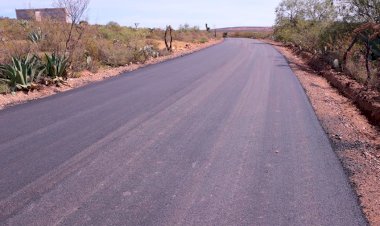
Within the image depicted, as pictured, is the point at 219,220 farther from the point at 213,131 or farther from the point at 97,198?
the point at 213,131

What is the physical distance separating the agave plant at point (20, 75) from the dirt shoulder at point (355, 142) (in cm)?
858

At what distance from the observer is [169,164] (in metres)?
6.53

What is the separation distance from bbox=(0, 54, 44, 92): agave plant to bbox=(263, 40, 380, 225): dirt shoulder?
8582mm

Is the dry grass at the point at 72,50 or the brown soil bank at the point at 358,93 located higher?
the dry grass at the point at 72,50

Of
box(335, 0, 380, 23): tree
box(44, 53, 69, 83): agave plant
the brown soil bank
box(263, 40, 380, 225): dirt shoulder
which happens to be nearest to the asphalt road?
box(263, 40, 380, 225): dirt shoulder

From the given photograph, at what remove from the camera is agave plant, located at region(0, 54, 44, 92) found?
1341 centimetres

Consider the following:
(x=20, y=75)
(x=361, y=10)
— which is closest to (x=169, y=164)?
(x=20, y=75)

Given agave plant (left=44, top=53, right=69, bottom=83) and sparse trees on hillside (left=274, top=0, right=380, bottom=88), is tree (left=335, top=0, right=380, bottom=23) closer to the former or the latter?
sparse trees on hillside (left=274, top=0, right=380, bottom=88)

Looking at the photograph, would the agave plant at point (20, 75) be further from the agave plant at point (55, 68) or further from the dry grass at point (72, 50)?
the dry grass at point (72, 50)

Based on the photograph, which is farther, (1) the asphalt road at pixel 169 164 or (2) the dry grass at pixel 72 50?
(2) the dry grass at pixel 72 50

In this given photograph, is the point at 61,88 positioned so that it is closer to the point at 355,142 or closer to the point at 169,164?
the point at 169,164

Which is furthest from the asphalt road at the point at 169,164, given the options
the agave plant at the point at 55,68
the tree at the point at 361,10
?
the tree at the point at 361,10

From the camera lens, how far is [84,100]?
38.6 ft

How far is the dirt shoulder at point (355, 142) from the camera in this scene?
5613 mm
